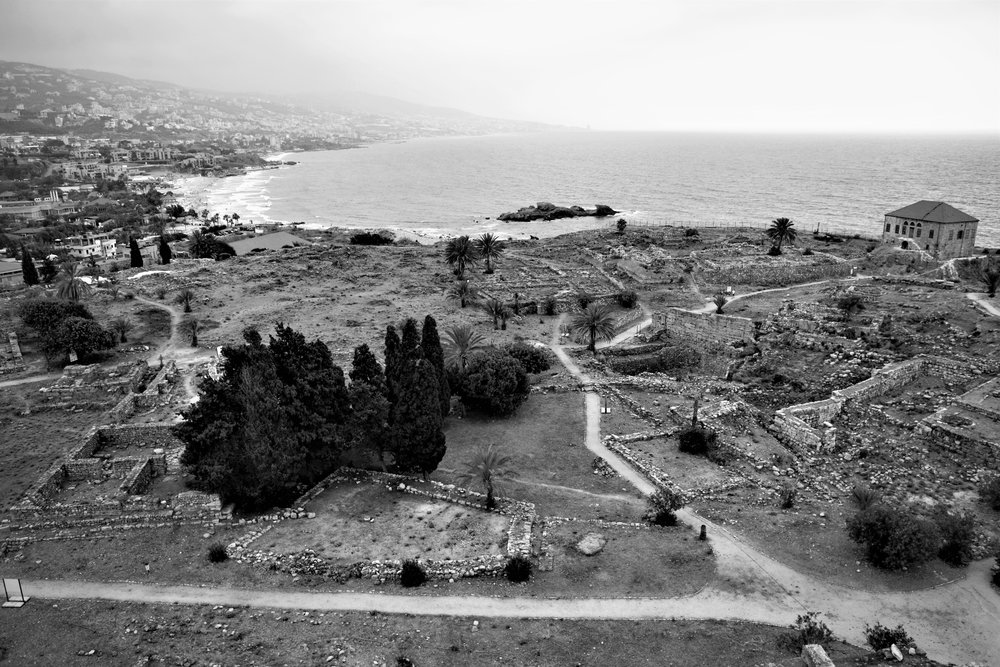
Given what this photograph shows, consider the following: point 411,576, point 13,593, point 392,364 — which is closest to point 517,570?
point 411,576

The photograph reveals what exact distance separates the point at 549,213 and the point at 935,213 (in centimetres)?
6404

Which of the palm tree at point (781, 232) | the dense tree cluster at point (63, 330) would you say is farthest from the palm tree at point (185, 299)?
the palm tree at point (781, 232)

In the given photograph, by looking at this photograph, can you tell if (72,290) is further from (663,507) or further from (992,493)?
(992,493)

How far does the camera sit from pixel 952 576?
19906 mm

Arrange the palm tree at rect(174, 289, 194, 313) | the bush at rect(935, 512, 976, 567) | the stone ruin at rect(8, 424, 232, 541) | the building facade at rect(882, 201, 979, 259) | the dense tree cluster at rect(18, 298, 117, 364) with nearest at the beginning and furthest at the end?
the bush at rect(935, 512, 976, 567)
the stone ruin at rect(8, 424, 232, 541)
the dense tree cluster at rect(18, 298, 117, 364)
the palm tree at rect(174, 289, 194, 313)
the building facade at rect(882, 201, 979, 259)

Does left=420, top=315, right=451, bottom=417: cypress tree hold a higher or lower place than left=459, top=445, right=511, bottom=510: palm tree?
higher

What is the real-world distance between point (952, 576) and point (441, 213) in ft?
370

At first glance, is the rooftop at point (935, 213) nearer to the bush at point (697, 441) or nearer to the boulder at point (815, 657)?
the bush at point (697, 441)

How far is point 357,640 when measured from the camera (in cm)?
1741

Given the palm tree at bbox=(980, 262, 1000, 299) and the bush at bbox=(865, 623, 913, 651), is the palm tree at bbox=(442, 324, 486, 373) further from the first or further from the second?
the palm tree at bbox=(980, 262, 1000, 299)

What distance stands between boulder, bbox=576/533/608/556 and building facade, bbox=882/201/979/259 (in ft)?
193

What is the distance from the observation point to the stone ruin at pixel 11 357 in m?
39.7

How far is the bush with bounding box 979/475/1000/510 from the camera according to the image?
23.0m

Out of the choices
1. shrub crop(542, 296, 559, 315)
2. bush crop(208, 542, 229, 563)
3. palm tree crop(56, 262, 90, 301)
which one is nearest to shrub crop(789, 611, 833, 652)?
bush crop(208, 542, 229, 563)
